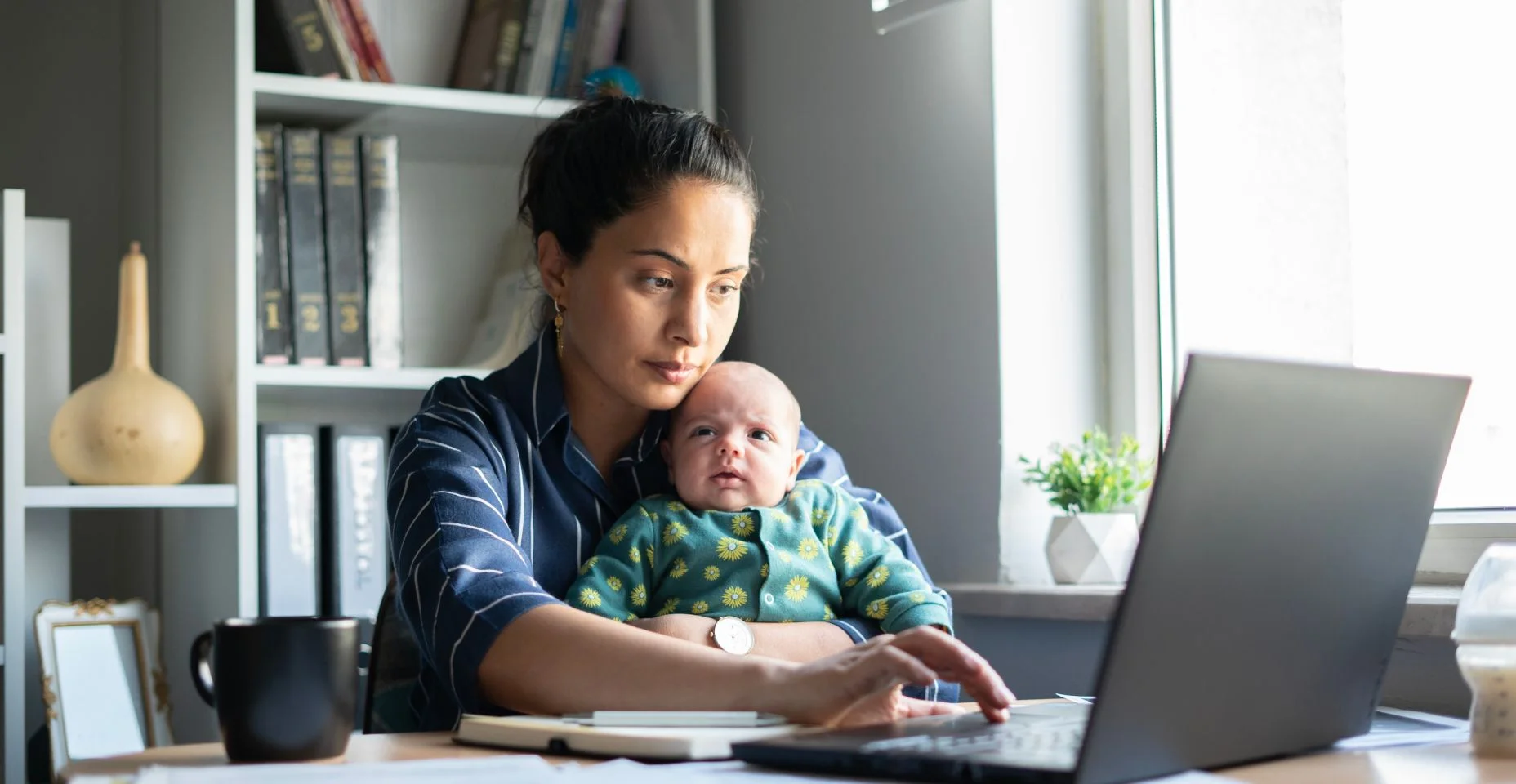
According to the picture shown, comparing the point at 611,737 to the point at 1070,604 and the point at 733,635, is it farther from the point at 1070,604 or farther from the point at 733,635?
the point at 1070,604

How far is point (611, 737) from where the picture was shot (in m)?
0.80

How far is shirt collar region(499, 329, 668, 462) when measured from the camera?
1.34 metres

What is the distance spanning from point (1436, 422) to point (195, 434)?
171cm

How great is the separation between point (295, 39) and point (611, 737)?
164cm

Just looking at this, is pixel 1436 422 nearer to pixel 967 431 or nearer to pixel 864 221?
pixel 967 431

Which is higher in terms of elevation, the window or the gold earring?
the window

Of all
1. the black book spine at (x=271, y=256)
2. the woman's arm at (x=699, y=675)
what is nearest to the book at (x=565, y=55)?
the black book spine at (x=271, y=256)

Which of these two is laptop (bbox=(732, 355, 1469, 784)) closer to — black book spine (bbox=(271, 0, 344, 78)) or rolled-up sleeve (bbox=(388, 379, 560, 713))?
rolled-up sleeve (bbox=(388, 379, 560, 713))

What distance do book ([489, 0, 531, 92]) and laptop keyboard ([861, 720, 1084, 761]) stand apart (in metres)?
1.72

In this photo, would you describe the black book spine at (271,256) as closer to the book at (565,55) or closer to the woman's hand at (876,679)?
the book at (565,55)

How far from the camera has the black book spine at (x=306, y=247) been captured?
2.10 m

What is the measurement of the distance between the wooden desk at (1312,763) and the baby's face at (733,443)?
1.43 feet

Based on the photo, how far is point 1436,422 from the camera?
0.83m

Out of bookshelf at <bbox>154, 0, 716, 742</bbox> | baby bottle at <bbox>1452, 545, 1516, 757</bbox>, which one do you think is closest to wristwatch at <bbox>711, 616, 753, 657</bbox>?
baby bottle at <bbox>1452, 545, 1516, 757</bbox>
